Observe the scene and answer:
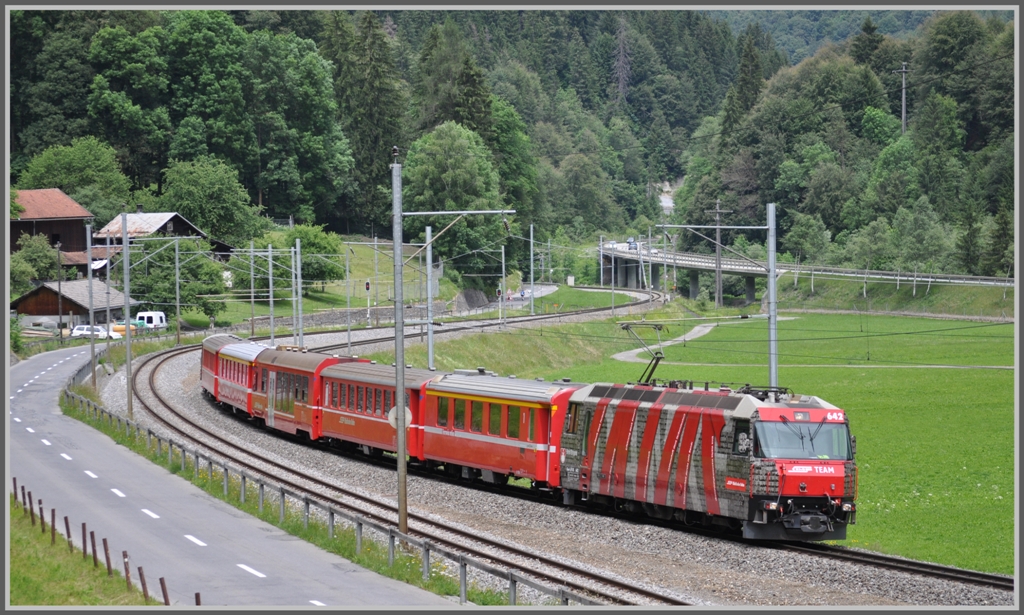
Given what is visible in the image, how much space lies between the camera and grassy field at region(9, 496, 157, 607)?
21062mm

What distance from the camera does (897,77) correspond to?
166 metres

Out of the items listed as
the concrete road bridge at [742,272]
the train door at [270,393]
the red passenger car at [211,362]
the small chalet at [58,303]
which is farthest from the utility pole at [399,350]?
the small chalet at [58,303]

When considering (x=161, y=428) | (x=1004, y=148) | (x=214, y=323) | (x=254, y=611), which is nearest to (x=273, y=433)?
(x=161, y=428)

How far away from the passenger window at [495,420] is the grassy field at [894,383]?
30.0ft

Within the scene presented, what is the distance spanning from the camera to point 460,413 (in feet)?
114

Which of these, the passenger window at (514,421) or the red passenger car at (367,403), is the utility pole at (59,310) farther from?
the passenger window at (514,421)

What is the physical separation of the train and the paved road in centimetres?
471

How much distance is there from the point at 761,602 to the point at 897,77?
15635 cm

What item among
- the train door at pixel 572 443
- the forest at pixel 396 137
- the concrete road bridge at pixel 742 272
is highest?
the forest at pixel 396 137

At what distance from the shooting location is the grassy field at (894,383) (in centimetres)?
2959

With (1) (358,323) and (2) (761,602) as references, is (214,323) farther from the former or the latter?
(2) (761,602)

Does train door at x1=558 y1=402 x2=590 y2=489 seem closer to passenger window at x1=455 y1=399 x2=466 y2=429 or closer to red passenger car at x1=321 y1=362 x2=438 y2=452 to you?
passenger window at x1=455 y1=399 x2=466 y2=429

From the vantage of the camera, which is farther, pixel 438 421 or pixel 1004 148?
pixel 1004 148

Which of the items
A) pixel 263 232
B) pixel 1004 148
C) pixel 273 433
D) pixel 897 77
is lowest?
pixel 273 433
